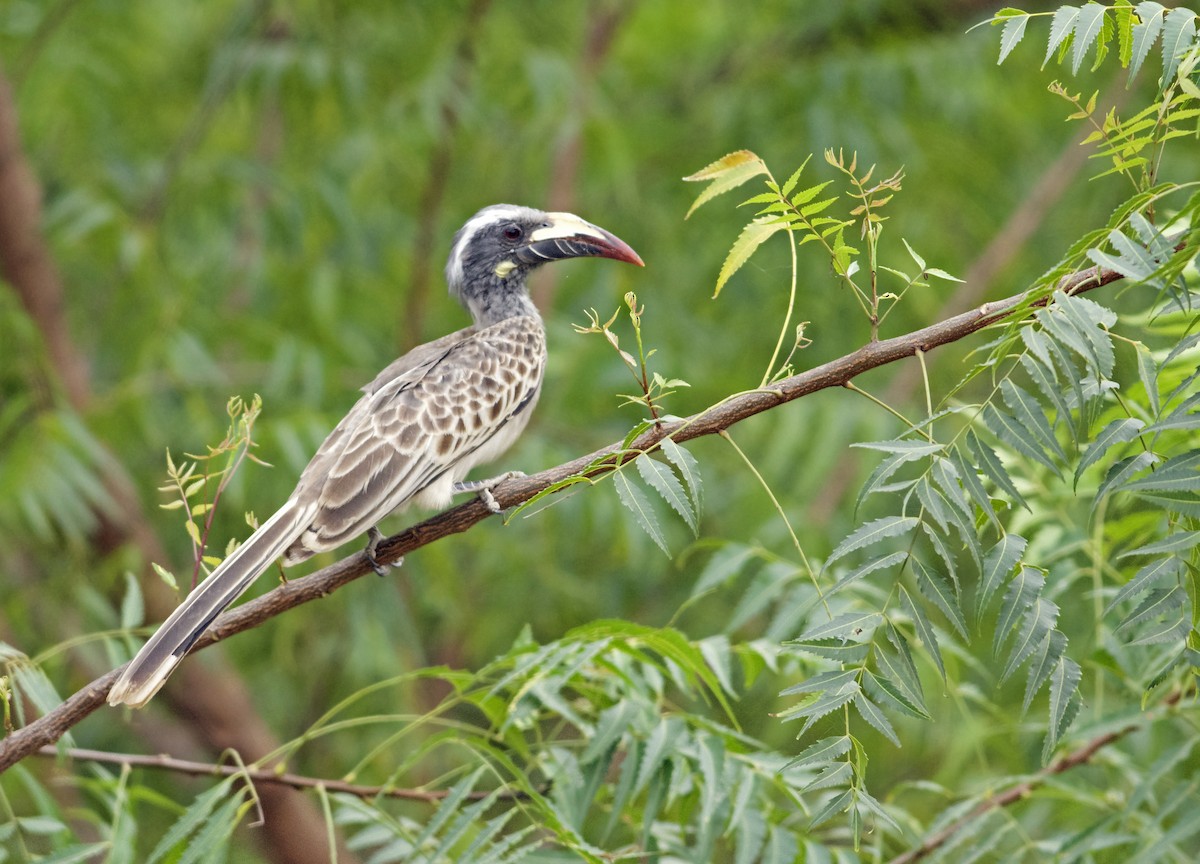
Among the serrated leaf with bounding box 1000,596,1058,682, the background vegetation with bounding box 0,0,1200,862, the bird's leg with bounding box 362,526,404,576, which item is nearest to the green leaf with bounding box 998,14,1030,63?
the serrated leaf with bounding box 1000,596,1058,682

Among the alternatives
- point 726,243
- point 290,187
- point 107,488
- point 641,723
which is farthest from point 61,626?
point 641,723

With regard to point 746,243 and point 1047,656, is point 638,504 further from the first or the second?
point 1047,656

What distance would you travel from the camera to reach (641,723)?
2895 mm

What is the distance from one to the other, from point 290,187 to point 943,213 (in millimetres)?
3643

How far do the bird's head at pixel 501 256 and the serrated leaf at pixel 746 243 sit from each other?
7.44 ft

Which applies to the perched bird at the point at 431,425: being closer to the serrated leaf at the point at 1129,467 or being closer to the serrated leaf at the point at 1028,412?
the serrated leaf at the point at 1028,412

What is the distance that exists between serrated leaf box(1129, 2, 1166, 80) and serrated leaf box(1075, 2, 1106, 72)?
6 centimetres

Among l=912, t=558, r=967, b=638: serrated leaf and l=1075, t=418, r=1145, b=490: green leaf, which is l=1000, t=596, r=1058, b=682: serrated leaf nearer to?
l=912, t=558, r=967, b=638: serrated leaf

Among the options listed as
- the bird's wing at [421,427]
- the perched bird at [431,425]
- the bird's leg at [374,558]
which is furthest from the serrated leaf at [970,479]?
the bird's wing at [421,427]

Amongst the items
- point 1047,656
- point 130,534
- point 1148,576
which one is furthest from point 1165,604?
point 130,534

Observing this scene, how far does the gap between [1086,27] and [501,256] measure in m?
2.65

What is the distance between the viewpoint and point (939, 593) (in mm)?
1962

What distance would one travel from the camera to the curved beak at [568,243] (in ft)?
13.4

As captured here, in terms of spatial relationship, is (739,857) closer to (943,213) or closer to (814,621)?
(814,621)
